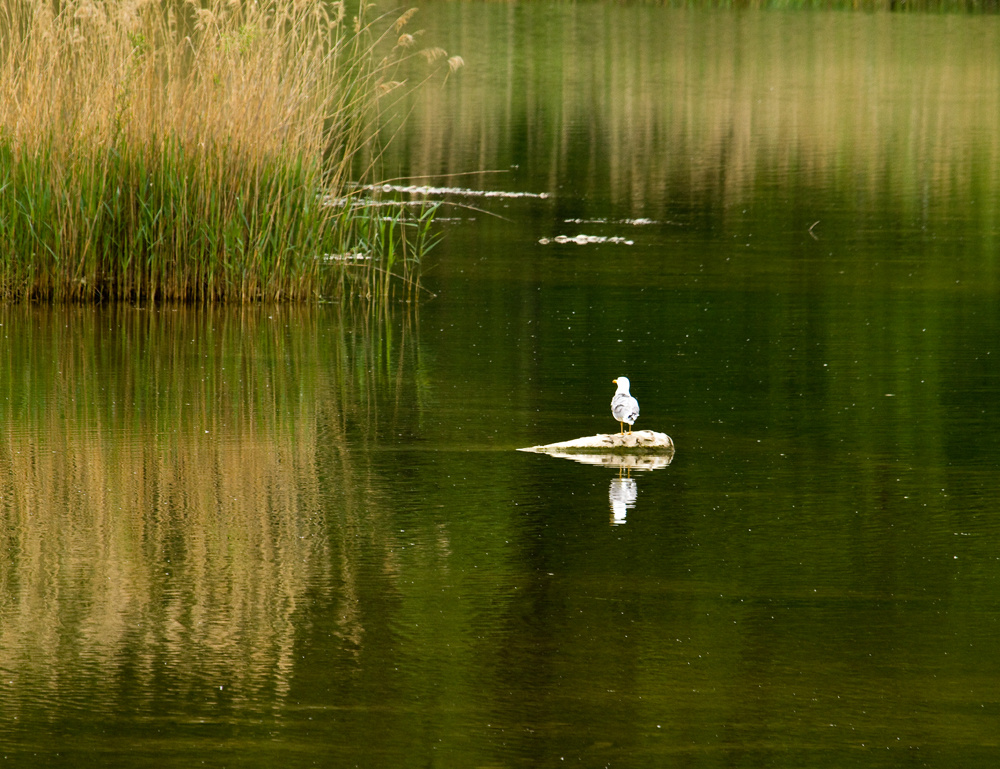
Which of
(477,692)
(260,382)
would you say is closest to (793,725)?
(477,692)

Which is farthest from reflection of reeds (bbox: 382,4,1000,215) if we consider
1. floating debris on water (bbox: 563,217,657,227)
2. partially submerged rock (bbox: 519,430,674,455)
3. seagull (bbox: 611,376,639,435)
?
Result: partially submerged rock (bbox: 519,430,674,455)

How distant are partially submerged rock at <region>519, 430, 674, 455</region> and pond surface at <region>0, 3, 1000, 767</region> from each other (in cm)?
12

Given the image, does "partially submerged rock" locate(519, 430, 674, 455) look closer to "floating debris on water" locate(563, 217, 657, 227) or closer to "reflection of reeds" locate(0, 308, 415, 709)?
"reflection of reeds" locate(0, 308, 415, 709)

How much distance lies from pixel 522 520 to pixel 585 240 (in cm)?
931

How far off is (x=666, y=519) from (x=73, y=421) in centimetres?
310

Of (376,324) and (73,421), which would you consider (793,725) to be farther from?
(376,324)

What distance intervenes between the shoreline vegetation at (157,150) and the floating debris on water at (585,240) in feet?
12.8

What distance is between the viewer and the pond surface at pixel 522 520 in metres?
4.23

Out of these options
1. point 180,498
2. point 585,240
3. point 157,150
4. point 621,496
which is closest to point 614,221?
point 585,240

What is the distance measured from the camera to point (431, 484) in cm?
676

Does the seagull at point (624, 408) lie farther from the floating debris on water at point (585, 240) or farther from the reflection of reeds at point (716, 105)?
the reflection of reeds at point (716, 105)

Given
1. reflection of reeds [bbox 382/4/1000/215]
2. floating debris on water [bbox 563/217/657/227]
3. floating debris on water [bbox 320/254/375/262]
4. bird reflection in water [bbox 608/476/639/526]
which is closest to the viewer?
bird reflection in water [bbox 608/476/639/526]

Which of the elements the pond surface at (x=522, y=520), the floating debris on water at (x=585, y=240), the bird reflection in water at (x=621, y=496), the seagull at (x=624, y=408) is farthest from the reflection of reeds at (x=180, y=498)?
the floating debris on water at (x=585, y=240)

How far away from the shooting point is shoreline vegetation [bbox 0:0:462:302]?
11094mm
